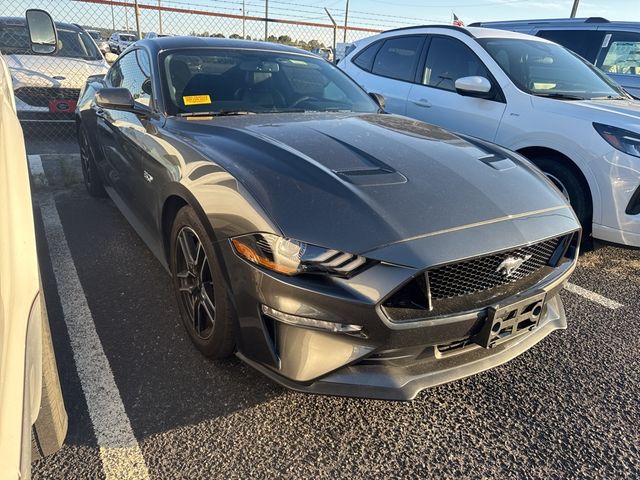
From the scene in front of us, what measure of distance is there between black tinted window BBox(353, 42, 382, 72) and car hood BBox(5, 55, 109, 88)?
3.73m

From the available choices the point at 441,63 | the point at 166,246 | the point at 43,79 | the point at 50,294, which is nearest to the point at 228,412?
the point at 166,246

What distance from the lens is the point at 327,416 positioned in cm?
209

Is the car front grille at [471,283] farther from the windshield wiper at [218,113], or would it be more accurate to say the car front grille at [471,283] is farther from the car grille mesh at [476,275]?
the windshield wiper at [218,113]

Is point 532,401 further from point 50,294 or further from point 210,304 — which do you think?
point 50,294

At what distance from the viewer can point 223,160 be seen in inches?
86.0

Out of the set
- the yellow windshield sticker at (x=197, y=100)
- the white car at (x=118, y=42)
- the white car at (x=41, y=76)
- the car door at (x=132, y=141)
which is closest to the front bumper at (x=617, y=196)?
the yellow windshield sticker at (x=197, y=100)

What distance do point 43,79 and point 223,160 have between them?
5265 millimetres

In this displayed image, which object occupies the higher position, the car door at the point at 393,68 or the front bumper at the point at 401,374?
the car door at the point at 393,68

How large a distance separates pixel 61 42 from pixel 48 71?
896mm

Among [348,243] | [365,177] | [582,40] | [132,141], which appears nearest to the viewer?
[348,243]

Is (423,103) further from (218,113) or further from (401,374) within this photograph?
(401,374)

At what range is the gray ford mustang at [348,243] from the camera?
1.74 metres

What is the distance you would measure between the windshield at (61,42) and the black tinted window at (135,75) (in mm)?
2874

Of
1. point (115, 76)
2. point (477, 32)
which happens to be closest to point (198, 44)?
point (115, 76)
